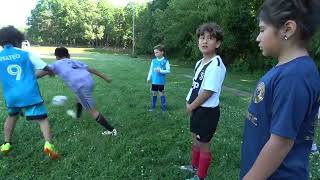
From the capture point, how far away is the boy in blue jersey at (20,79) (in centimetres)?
596

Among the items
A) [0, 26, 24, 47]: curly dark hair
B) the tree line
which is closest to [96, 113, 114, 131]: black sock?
[0, 26, 24, 47]: curly dark hair

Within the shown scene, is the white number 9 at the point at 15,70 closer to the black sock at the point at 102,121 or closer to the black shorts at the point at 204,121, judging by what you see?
the black sock at the point at 102,121

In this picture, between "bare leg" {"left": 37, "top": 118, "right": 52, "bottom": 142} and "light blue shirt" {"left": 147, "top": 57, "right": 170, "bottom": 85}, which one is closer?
"bare leg" {"left": 37, "top": 118, "right": 52, "bottom": 142}

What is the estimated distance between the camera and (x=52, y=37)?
10406cm

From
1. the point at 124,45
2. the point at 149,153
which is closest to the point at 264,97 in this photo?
the point at 149,153

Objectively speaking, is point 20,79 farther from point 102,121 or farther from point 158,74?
point 158,74

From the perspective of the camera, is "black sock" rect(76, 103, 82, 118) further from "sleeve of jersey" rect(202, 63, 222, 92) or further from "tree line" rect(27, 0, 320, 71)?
"tree line" rect(27, 0, 320, 71)

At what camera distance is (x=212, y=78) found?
454cm

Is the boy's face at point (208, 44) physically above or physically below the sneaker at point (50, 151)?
above

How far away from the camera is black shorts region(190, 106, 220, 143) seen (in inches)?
186

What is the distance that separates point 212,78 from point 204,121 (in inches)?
21.0

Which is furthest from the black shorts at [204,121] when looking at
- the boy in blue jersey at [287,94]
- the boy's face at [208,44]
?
the boy in blue jersey at [287,94]

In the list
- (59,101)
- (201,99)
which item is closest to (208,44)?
(201,99)

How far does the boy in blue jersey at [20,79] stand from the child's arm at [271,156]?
4382 mm
